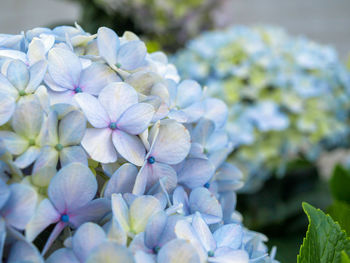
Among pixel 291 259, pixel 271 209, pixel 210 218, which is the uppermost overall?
pixel 210 218

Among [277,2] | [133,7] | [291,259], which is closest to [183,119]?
[291,259]

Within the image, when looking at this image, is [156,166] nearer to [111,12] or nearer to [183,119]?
[183,119]

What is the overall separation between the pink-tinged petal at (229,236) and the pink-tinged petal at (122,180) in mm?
58

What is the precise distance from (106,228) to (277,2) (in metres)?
2.98

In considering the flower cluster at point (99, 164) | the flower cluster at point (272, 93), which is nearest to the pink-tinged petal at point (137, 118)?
the flower cluster at point (99, 164)

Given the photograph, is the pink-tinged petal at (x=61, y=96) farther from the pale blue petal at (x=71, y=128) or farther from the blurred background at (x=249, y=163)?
the blurred background at (x=249, y=163)

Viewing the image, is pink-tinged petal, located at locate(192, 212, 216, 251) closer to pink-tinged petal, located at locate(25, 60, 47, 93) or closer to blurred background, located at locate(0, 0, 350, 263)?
pink-tinged petal, located at locate(25, 60, 47, 93)

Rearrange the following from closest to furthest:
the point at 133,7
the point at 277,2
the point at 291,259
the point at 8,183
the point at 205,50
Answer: the point at 8,183 < the point at 291,259 < the point at 205,50 < the point at 133,7 < the point at 277,2

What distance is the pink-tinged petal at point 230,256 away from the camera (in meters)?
0.25

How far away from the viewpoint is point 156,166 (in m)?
0.28

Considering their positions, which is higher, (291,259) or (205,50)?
(205,50)

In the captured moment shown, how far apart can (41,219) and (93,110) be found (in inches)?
2.7

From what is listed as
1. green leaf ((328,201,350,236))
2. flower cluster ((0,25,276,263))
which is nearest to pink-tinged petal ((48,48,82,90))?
flower cluster ((0,25,276,263))

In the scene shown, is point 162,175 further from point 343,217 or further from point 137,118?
point 343,217
